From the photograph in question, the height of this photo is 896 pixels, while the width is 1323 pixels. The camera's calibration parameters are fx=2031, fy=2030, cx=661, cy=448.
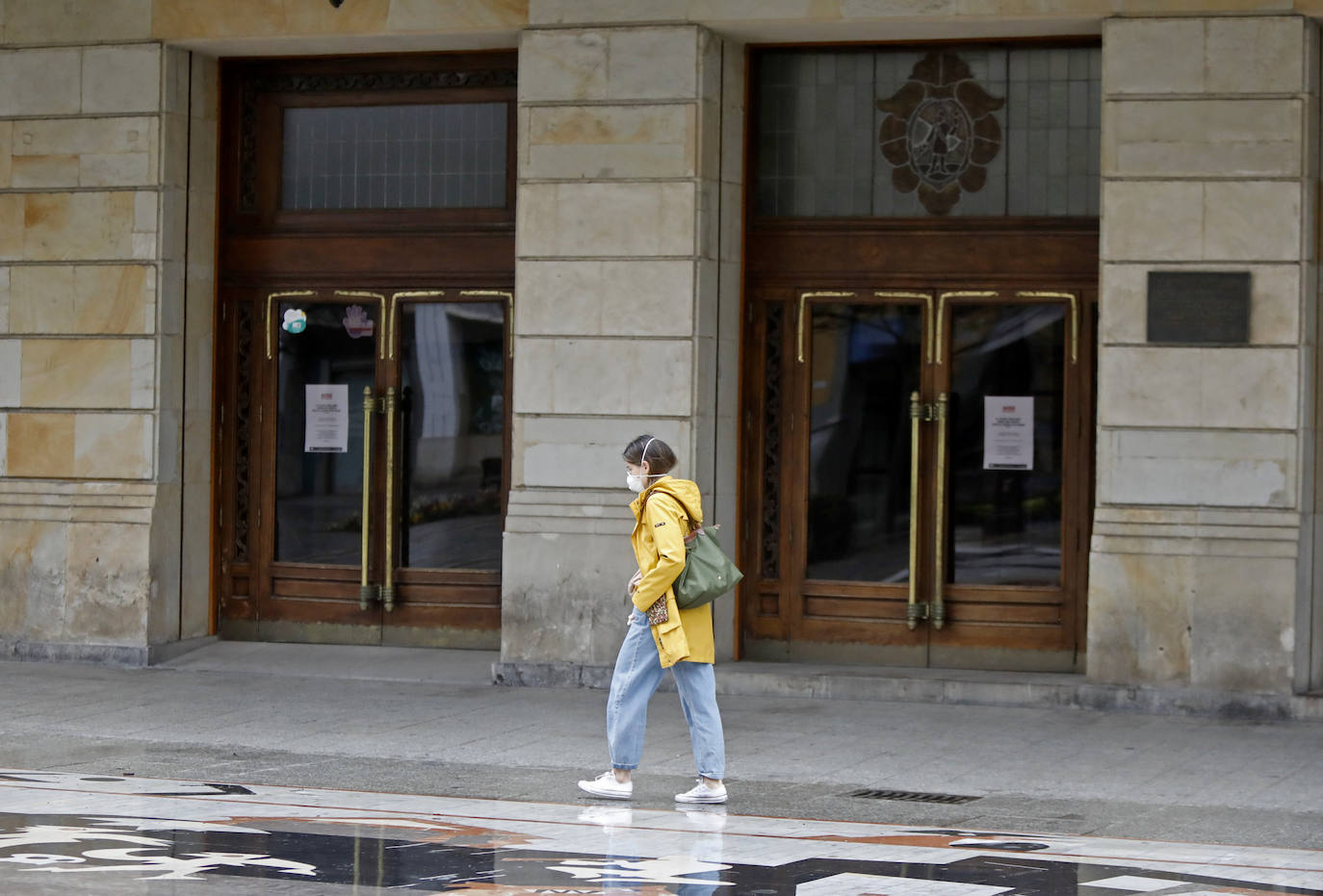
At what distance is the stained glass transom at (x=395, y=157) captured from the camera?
1500 cm

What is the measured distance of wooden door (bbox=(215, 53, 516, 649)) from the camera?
49.2 ft

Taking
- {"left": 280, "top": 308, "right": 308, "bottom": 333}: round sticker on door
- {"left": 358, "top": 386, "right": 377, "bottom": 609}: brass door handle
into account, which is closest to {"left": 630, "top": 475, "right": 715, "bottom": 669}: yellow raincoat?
{"left": 358, "top": 386, "right": 377, "bottom": 609}: brass door handle

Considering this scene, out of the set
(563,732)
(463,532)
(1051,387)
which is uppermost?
(1051,387)

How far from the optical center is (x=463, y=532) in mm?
15062

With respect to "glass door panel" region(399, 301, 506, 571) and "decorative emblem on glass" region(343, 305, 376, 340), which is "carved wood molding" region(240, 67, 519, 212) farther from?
"glass door panel" region(399, 301, 506, 571)

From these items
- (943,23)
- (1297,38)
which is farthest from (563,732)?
(1297,38)

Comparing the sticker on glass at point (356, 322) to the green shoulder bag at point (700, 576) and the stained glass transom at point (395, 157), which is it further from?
the green shoulder bag at point (700, 576)

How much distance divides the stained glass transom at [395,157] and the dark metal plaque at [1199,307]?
191 inches

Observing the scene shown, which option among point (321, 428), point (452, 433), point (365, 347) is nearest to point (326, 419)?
point (321, 428)

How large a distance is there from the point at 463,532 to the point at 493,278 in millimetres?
1895

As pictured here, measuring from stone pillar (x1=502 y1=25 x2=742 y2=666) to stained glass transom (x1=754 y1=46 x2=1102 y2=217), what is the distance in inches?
27.2

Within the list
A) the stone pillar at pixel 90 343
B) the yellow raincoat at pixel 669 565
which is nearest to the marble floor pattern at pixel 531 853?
the yellow raincoat at pixel 669 565

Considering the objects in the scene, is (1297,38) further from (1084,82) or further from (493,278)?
(493,278)

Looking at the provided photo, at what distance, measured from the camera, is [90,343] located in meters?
14.8
